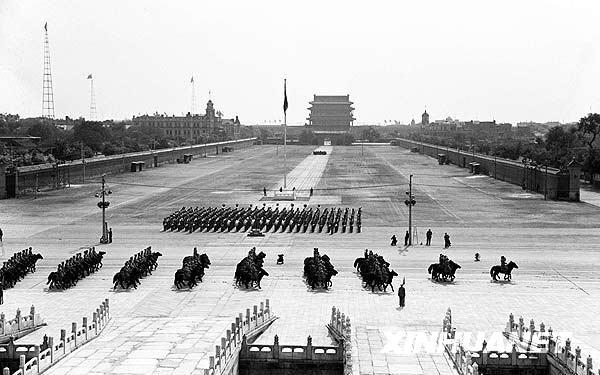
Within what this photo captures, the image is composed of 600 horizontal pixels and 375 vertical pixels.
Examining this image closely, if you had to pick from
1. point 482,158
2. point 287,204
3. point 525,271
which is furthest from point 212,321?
point 482,158

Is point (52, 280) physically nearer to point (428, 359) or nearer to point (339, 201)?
point (428, 359)

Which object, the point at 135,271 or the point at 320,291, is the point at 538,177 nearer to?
the point at 320,291

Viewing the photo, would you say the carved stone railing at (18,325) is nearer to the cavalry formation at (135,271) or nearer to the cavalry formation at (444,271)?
the cavalry formation at (135,271)

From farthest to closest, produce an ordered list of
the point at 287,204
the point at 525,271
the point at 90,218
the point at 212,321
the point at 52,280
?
the point at 287,204 < the point at 90,218 < the point at 525,271 < the point at 52,280 < the point at 212,321

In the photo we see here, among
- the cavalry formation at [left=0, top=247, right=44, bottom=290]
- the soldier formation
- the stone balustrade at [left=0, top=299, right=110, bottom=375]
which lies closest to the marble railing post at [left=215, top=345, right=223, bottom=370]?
the stone balustrade at [left=0, top=299, right=110, bottom=375]

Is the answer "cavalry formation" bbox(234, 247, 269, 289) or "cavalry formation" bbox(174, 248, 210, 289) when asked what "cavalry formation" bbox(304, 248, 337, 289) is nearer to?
"cavalry formation" bbox(234, 247, 269, 289)

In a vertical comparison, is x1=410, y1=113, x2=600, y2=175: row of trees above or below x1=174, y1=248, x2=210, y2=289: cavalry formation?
above
